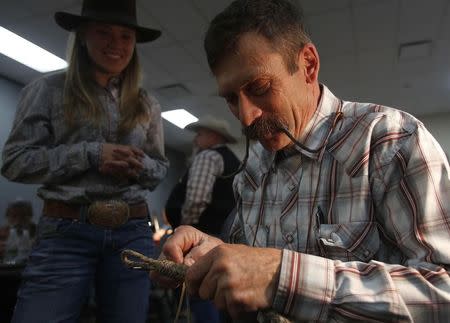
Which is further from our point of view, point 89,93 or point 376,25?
point 376,25

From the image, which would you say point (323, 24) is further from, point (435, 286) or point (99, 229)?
point (435, 286)

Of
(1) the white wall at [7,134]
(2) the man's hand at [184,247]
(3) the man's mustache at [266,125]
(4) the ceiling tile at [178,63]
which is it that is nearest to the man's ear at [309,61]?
(3) the man's mustache at [266,125]

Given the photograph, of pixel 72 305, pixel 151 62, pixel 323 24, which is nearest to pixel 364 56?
pixel 323 24

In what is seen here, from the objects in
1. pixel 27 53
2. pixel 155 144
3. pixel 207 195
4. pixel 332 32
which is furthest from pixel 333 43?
pixel 27 53

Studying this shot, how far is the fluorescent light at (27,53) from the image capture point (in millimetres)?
4559

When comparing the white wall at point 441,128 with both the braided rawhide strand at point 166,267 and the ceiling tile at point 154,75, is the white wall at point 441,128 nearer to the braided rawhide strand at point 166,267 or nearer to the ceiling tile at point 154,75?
A: the ceiling tile at point 154,75

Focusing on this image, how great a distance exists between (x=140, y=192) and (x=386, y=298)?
944 mm

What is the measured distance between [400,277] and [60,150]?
1.03 metres

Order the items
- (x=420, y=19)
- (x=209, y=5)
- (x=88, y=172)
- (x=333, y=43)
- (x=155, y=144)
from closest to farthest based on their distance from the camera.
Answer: (x=88, y=172)
(x=155, y=144)
(x=209, y=5)
(x=420, y=19)
(x=333, y=43)

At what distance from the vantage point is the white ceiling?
12.6 ft

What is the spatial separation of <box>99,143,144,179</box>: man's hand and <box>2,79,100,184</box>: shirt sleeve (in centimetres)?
3

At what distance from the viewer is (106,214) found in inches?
47.0

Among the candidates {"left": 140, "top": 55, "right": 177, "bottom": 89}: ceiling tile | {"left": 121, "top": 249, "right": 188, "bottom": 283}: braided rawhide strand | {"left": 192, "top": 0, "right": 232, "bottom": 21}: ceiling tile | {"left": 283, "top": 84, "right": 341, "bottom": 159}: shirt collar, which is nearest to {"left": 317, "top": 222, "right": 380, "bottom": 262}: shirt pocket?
{"left": 283, "top": 84, "right": 341, "bottom": 159}: shirt collar

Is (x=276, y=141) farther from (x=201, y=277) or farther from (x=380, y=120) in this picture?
(x=201, y=277)
